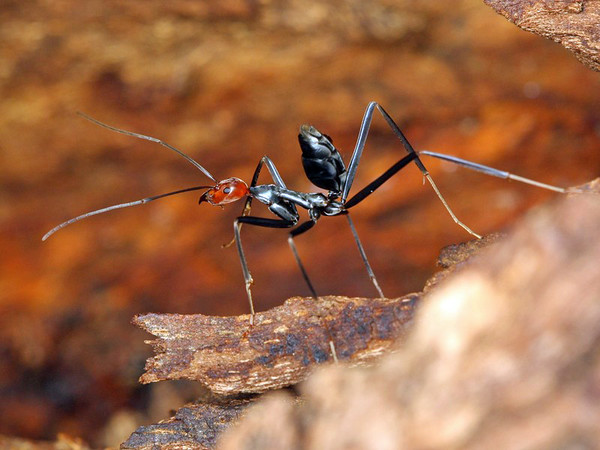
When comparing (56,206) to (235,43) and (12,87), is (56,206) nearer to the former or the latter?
(12,87)

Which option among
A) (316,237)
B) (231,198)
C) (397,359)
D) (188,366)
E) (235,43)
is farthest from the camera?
(316,237)

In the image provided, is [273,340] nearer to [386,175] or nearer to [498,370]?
[386,175]

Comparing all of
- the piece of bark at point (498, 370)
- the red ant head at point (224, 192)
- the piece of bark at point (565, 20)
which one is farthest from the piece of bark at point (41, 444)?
the piece of bark at point (565, 20)

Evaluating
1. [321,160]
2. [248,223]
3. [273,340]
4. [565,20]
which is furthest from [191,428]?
[565,20]

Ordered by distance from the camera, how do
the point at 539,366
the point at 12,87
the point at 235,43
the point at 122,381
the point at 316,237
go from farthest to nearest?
the point at 316,237, the point at 122,381, the point at 235,43, the point at 12,87, the point at 539,366

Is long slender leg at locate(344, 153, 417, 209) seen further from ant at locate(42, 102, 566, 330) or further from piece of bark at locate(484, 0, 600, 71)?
→ piece of bark at locate(484, 0, 600, 71)

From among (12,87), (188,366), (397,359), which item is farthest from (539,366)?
(12,87)
